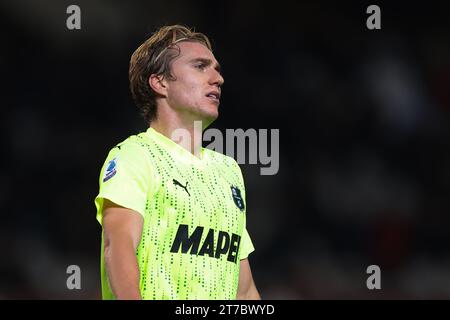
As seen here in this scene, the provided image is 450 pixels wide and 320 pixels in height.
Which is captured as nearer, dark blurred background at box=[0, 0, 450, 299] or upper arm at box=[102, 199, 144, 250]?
upper arm at box=[102, 199, 144, 250]

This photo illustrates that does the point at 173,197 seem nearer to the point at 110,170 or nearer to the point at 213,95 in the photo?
the point at 110,170

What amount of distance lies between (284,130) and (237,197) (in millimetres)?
2962

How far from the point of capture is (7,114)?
246 inches

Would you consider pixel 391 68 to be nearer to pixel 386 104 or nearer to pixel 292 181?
pixel 386 104

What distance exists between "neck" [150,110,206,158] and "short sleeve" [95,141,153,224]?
0.24 metres

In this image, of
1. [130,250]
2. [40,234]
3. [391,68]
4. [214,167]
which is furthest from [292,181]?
[130,250]

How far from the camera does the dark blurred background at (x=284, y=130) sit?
6012 millimetres

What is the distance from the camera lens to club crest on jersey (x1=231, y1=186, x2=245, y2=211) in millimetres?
3430

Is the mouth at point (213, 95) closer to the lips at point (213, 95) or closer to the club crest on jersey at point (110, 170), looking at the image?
the lips at point (213, 95)

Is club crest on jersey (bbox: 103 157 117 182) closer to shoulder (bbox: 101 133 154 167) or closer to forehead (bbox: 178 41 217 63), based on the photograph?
shoulder (bbox: 101 133 154 167)

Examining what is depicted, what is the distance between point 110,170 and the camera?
3.15 meters

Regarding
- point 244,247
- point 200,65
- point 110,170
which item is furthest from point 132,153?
point 244,247

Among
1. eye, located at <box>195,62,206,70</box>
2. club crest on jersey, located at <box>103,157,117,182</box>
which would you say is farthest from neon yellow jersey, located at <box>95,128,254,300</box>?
eye, located at <box>195,62,206,70</box>

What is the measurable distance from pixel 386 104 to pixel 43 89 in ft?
8.63
